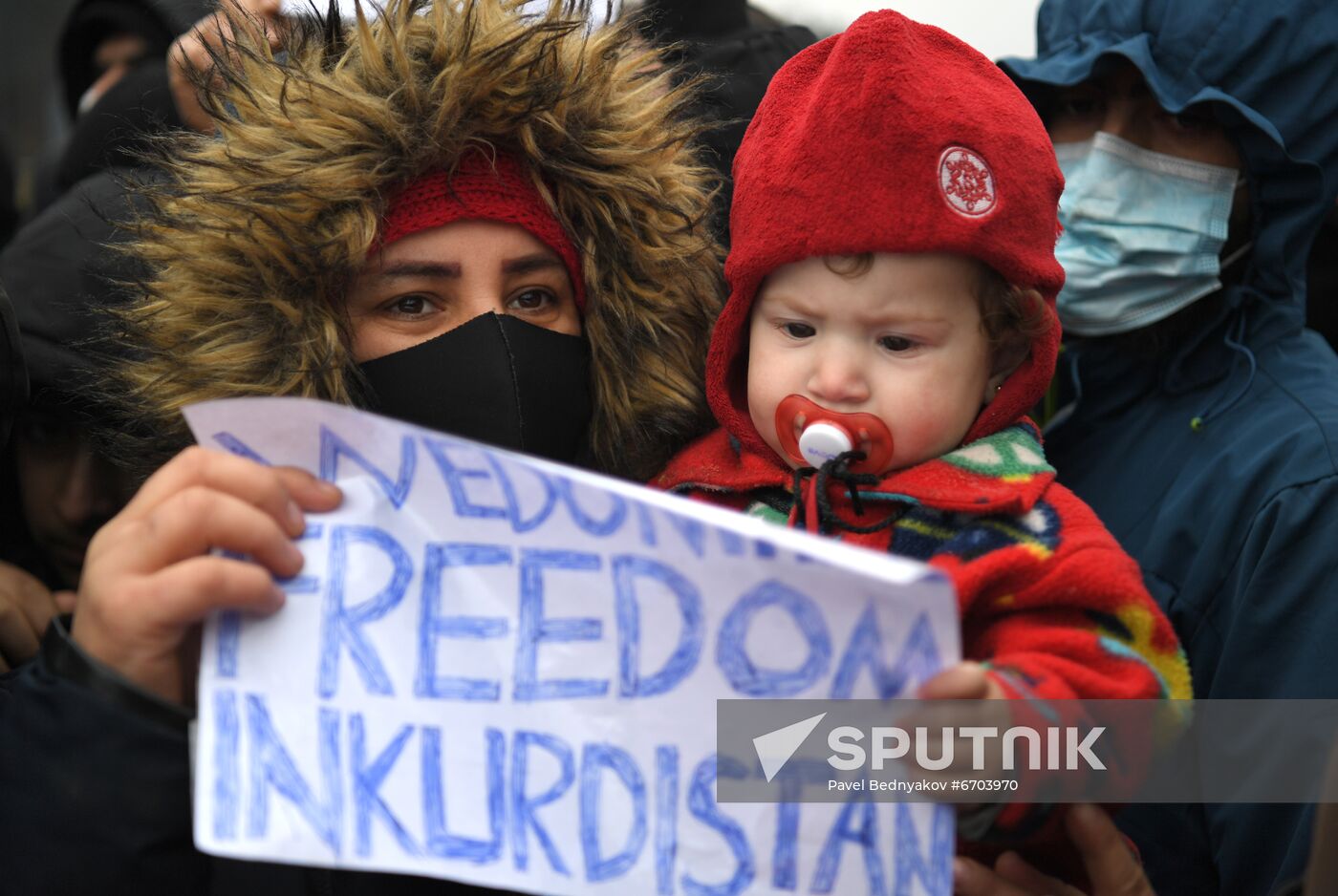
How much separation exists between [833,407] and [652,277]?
1.61 ft

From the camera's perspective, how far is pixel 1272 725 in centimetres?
228

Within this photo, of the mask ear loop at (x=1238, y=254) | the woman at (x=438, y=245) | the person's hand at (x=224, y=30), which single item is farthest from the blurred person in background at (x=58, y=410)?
the mask ear loop at (x=1238, y=254)

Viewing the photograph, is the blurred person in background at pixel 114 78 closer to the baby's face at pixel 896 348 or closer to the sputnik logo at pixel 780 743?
the baby's face at pixel 896 348

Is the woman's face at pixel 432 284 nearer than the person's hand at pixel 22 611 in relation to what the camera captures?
Yes

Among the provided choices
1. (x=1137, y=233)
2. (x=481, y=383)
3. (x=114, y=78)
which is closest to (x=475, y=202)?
(x=481, y=383)

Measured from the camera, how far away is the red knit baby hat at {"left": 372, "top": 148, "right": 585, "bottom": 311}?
2.11 metres

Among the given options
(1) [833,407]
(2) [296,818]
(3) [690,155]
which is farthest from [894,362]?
(2) [296,818]

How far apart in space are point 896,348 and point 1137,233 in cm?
118

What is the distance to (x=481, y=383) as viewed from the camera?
2.03 metres

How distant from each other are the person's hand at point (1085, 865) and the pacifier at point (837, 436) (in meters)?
0.57

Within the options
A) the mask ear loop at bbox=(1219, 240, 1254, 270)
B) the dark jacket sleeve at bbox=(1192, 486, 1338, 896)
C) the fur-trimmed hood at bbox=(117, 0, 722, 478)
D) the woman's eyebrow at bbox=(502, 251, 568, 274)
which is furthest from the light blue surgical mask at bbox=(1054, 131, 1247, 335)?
the woman's eyebrow at bbox=(502, 251, 568, 274)

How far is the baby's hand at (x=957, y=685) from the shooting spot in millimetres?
1394

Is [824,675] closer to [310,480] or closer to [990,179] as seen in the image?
[310,480]

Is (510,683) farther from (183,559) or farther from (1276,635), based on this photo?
(1276,635)
